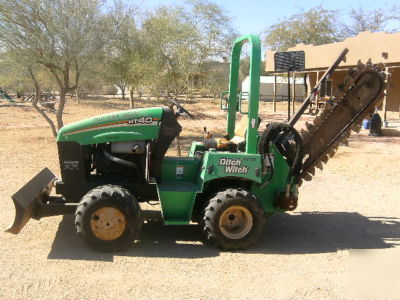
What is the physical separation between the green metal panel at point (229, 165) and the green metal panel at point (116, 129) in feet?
2.36

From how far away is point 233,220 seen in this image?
5.35 metres

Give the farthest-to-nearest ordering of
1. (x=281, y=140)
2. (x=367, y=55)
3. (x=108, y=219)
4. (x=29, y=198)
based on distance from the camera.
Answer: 1. (x=367, y=55)
2. (x=281, y=140)
3. (x=29, y=198)
4. (x=108, y=219)

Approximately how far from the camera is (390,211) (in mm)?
7246

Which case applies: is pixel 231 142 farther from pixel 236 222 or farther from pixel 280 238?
pixel 280 238

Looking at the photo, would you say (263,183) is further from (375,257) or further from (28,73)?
(28,73)

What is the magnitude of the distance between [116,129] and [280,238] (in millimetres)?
2509

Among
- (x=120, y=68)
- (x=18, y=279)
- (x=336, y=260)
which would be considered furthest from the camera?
(x=120, y=68)

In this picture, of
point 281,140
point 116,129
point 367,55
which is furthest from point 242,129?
point 367,55

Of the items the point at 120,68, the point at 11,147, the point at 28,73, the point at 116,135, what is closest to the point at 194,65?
the point at 120,68

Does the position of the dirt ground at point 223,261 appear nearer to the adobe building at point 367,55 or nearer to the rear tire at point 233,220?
the rear tire at point 233,220

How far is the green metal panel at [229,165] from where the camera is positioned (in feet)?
17.4

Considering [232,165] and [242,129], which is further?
[242,129]

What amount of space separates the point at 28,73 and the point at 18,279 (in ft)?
37.7

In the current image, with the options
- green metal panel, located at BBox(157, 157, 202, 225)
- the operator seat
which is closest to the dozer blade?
green metal panel, located at BBox(157, 157, 202, 225)
